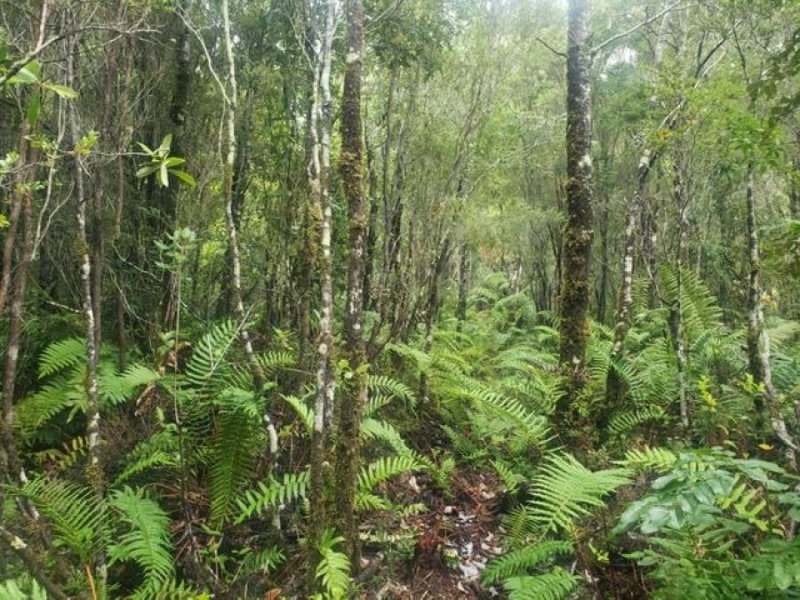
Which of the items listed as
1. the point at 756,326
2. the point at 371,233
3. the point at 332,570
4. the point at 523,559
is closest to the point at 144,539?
the point at 332,570

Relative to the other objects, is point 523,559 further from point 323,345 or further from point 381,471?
point 323,345

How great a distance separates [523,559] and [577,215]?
10.7 feet

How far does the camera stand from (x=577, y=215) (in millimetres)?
5422

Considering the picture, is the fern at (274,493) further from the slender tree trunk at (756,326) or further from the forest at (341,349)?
the slender tree trunk at (756,326)

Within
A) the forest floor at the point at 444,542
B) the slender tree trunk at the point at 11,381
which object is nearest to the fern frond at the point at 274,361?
the forest floor at the point at 444,542

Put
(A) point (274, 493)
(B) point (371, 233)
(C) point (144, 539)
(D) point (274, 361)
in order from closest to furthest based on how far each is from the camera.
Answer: (C) point (144, 539)
(A) point (274, 493)
(D) point (274, 361)
(B) point (371, 233)

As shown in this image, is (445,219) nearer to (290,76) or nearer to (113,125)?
(290,76)

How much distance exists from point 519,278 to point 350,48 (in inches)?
770

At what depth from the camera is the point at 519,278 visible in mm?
22328

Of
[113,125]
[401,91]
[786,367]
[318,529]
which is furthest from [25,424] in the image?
[786,367]

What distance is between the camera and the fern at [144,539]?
347 cm

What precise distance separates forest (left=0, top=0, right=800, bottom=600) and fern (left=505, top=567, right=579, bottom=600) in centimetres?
2

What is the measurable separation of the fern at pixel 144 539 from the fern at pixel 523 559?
2.15 m

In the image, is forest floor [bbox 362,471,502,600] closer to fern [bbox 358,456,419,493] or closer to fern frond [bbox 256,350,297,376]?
fern [bbox 358,456,419,493]
